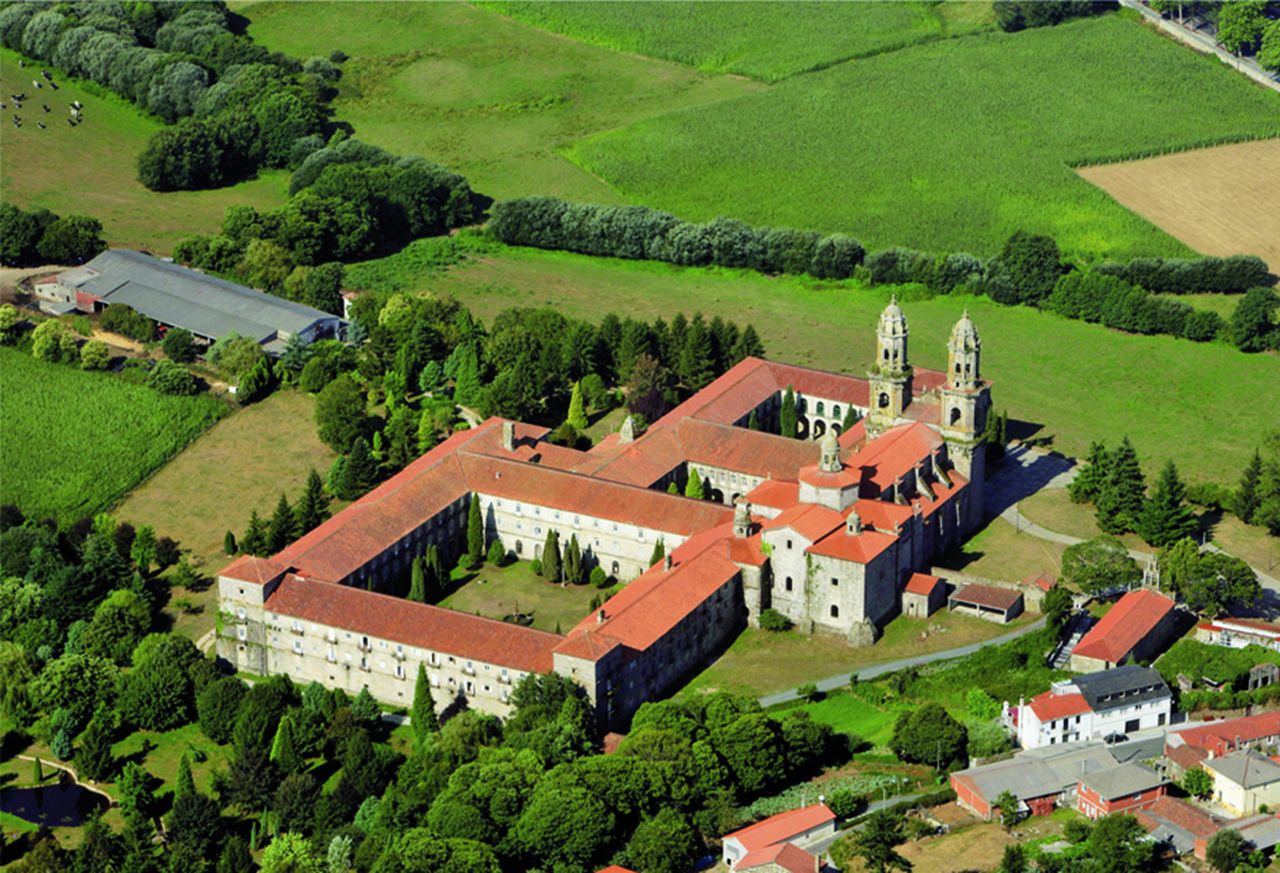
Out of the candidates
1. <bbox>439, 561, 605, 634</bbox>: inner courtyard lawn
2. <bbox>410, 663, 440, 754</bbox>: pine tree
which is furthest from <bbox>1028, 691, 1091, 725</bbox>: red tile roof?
<bbox>410, 663, 440, 754</bbox>: pine tree

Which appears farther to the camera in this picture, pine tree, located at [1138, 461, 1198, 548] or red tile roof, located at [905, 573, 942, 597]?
pine tree, located at [1138, 461, 1198, 548]

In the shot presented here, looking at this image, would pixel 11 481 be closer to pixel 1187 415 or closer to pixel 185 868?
pixel 185 868

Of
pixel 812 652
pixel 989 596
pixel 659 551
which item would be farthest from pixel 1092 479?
pixel 659 551

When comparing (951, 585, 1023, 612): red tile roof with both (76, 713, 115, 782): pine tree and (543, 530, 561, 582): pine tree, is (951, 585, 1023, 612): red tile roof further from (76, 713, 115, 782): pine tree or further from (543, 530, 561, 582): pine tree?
(76, 713, 115, 782): pine tree

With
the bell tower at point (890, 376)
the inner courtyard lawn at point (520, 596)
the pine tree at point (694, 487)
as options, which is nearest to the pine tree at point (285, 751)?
the inner courtyard lawn at point (520, 596)

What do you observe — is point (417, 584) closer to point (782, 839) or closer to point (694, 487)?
point (694, 487)

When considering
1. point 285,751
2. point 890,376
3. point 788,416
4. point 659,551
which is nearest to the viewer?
point 285,751
